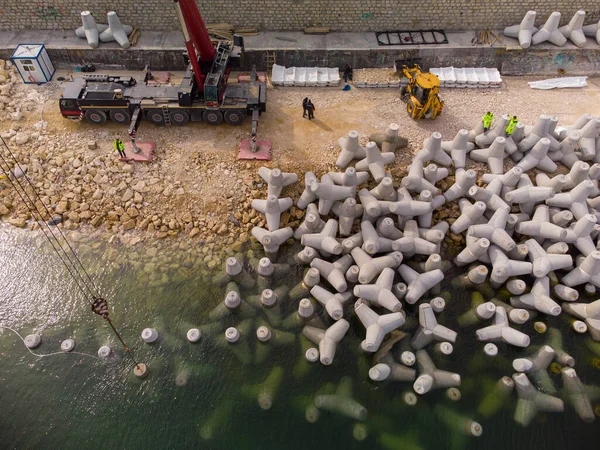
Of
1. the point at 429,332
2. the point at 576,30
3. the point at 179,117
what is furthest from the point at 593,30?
the point at 179,117

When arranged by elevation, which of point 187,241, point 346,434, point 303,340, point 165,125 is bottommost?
point 346,434

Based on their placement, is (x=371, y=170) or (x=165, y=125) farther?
(x=165, y=125)

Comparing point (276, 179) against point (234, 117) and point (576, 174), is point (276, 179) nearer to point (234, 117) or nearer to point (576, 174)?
point (234, 117)

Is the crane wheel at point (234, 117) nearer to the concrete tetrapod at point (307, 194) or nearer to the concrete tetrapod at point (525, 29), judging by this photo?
the concrete tetrapod at point (307, 194)

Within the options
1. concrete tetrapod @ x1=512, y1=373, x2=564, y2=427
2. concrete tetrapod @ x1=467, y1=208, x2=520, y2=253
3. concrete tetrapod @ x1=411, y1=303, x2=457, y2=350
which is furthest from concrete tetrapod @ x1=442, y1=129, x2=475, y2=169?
concrete tetrapod @ x1=512, y1=373, x2=564, y2=427

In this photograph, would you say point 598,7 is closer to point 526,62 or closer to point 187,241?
point 526,62

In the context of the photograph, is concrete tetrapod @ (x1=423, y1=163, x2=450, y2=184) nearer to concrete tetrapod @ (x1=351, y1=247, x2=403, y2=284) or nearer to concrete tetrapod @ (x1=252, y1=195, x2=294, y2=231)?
concrete tetrapod @ (x1=351, y1=247, x2=403, y2=284)

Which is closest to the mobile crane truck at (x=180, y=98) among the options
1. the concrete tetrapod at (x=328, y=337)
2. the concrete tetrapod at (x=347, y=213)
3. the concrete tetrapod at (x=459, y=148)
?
the concrete tetrapod at (x=347, y=213)

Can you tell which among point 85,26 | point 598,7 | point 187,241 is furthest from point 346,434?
point 598,7
